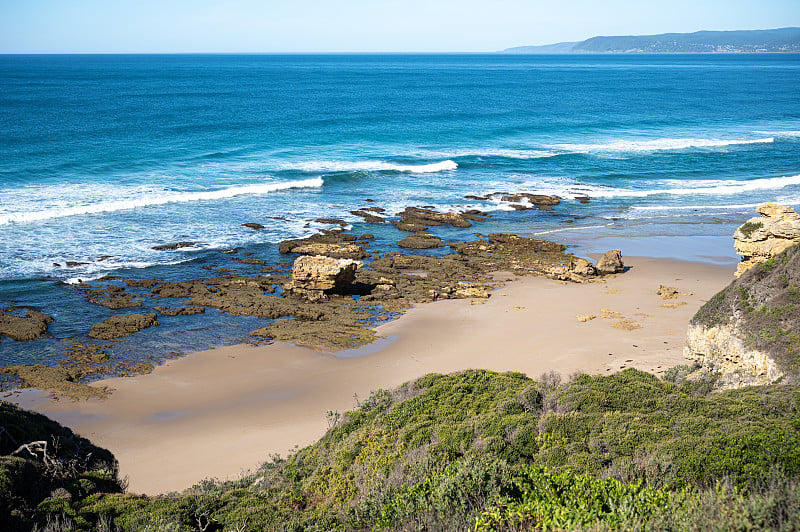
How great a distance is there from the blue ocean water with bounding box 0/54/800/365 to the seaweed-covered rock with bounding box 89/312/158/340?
1.44 feet

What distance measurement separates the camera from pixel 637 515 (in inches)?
234

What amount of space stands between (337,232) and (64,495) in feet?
70.8

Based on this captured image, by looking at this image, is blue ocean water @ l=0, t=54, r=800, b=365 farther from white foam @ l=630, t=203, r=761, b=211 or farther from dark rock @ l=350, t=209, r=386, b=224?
dark rock @ l=350, t=209, r=386, b=224

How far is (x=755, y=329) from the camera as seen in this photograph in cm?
1098

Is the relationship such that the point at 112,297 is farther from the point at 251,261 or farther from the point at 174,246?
the point at 174,246

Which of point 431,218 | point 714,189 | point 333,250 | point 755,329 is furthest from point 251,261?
point 714,189

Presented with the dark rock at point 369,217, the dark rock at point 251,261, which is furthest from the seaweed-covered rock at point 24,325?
the dark rock at point 369,217

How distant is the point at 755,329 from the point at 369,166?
34.1m

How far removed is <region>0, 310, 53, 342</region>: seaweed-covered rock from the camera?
17609 millimetres

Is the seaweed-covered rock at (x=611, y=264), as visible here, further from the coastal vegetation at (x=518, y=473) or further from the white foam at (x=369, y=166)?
the white foam at (x=369, y=166)

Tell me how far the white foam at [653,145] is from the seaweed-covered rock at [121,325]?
129ft

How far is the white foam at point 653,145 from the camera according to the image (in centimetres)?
5069

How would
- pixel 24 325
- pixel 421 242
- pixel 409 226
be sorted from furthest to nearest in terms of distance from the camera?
pixel 409 226 < pixel 421 242 < pixel 24 325

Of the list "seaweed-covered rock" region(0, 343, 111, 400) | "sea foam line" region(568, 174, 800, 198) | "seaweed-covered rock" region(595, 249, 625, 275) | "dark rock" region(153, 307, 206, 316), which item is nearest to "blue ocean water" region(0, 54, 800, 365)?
"sea foam line" region(568, 174, 800, 198)
